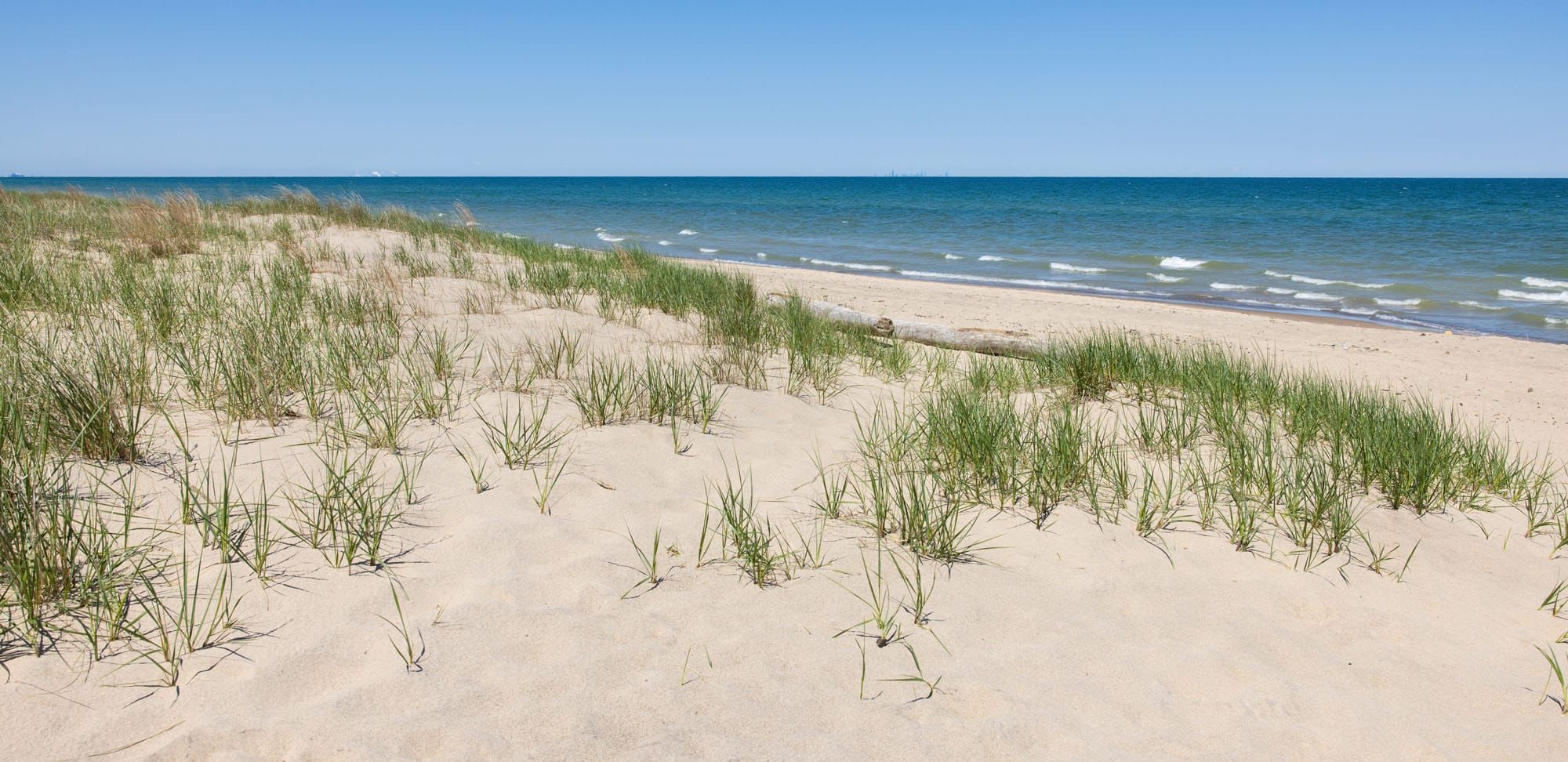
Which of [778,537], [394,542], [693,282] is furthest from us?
[693,282]

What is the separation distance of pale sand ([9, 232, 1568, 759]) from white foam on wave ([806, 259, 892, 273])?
1708 cm

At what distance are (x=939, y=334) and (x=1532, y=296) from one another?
14891 mm

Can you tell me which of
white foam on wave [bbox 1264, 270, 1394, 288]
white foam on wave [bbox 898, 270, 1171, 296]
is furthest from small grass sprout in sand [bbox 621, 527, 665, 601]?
white foam on wave [bbox 1264, 270, 1394, 288]

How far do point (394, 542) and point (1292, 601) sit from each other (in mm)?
2999

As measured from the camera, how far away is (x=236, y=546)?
7.69 ft

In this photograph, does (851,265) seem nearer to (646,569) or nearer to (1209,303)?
(1209,303)

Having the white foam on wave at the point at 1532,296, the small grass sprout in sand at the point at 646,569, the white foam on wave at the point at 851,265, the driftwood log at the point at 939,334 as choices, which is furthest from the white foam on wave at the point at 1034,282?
the small grass sprout in sand at the point at 646,569

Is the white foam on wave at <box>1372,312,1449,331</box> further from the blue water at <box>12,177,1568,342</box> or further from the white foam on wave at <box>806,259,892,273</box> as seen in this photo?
the white foam on wave at <box>806,259,892,273</box>

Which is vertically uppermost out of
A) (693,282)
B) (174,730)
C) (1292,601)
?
(693,282)

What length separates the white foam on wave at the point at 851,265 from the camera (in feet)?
66.2

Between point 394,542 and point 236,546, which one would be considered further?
point 394,542

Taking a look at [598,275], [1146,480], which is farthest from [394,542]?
[598,275]

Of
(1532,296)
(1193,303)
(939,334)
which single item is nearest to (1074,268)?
(1193,303)

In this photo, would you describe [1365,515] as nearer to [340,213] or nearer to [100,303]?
[100,303]
